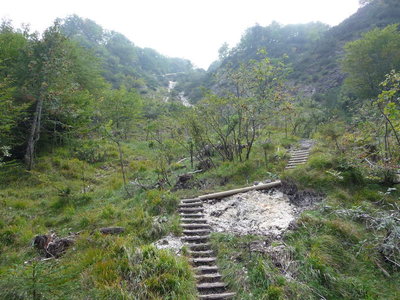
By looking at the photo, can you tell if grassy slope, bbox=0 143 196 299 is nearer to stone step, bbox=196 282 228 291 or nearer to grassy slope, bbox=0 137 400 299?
grassy slope, bbox=0 137 400 299

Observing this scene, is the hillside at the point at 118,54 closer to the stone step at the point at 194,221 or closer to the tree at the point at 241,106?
the tree at the point at 241,106

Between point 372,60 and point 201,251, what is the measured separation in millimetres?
25522

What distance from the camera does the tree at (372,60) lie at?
21.0 meters

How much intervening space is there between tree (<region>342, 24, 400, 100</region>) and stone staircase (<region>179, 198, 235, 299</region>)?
2262cm

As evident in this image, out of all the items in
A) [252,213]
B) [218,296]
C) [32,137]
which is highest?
[32,137]

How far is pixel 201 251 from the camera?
15.3ft

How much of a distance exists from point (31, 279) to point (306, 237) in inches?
174

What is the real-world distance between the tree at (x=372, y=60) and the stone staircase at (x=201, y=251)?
22619 millimetres

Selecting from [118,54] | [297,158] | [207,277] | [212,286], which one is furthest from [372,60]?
[118,54]

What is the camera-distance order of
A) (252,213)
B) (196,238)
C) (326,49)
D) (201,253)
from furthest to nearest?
(326,49) → (252,213) → (196,238) → (201,253)

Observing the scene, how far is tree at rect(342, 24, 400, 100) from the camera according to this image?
2100cm

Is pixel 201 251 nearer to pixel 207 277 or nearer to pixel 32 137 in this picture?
pixel 207 277

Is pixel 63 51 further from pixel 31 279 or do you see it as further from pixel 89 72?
pixel 31 279

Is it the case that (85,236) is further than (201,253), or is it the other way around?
(85,236)
